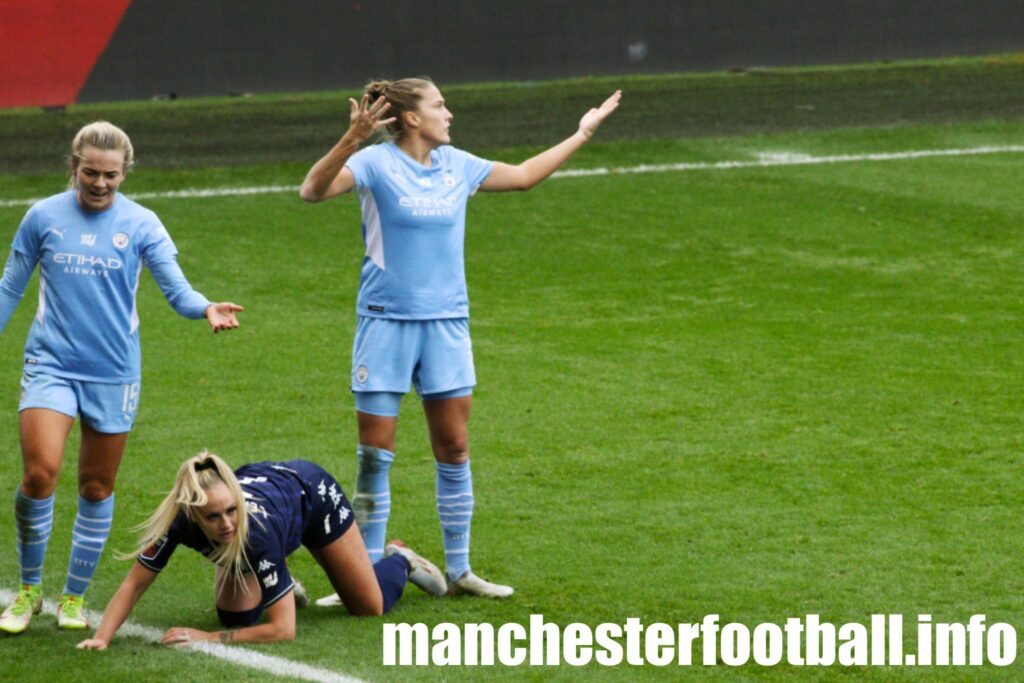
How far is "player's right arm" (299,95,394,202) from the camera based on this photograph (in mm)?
6492

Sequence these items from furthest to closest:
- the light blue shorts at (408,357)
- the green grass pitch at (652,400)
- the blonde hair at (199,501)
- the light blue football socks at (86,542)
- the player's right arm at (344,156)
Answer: the green grass pitch at (652,400)
the light blue shorts at (408,357)
the light blue football socks at (86,542)
the player's right arm at (344,156)
the blonde hair at (199,501)

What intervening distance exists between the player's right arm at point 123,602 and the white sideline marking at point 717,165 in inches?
413

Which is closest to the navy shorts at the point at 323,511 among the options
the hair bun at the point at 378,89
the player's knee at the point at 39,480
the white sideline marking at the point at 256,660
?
the white sideline marking at the point at 256,660

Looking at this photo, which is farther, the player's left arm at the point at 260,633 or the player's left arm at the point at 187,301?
the player's left arm at the point at 260,633

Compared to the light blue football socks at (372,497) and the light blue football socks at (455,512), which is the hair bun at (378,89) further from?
the light blue football socks at (455,512)

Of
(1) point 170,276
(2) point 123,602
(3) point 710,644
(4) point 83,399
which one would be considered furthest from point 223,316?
(3) point 710,644

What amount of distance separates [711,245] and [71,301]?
28.9 feet

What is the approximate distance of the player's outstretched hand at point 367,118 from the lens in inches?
256

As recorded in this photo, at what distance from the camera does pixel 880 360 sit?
11.1 m

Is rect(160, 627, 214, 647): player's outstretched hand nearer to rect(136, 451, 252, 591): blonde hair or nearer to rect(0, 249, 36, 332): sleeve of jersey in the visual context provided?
rect(136, 451, 252, 591): blonde hair

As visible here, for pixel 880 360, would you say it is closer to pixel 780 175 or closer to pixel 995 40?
pixel 780 175

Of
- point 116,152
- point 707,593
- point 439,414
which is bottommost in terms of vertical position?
point 707,593

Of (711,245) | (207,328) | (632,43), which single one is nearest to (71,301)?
(207,328)

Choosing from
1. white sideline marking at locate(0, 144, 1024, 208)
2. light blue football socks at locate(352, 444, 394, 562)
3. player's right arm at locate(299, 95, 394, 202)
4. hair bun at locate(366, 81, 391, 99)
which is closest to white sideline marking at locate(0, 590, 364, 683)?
light blue football socks at locate(352, 444, 394, 562)
